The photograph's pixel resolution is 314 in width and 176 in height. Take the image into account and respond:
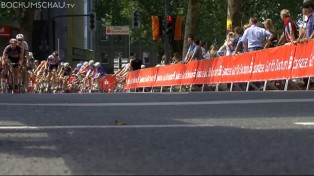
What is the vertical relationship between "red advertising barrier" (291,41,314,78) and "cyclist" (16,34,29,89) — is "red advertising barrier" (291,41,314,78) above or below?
above

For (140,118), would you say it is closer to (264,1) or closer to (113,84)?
(113,84)

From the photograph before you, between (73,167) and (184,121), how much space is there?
3889 millimetres

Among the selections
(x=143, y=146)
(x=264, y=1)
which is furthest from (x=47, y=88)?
(x=264, y=1)

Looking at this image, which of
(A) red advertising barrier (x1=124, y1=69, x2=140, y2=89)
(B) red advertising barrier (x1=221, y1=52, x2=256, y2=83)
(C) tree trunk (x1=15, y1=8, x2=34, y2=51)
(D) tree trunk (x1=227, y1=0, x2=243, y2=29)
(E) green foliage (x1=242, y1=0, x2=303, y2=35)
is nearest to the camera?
(B) red advertising barrier (x1=221, y1=52, x2=256, y2=83)

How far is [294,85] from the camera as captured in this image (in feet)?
60.9

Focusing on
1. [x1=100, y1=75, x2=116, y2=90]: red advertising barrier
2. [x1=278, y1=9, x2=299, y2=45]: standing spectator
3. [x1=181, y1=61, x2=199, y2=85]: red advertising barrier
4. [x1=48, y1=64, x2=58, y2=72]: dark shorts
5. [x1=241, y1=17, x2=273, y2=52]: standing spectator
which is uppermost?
[x1=278, y1=9, x2=299, y2=45]: standing spectator

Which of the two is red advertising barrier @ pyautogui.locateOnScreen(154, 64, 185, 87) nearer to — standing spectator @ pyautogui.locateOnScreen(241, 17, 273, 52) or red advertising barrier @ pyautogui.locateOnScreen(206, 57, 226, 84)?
red advertising barrier @ pyautogui.locateOnScreen(206, 57, 226, 84)

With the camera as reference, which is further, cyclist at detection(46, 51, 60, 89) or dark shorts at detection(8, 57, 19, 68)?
cyclist at detection(46, 51, 60, 89)

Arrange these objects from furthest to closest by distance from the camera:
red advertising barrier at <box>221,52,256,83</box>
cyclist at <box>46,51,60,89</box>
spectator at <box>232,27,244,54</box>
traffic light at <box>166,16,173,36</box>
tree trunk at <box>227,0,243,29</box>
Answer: traffic light at <box>166,16,173,36</box>
cyclist at <box>46,51,60,89</box>
tree trunk at <box>227,0,243,29</box>
spectator at <box>232,27,244,54</box>
red advertising barrier at <box>221,52,256,83</box>

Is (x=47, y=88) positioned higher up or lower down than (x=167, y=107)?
lower down

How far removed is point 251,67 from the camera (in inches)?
794

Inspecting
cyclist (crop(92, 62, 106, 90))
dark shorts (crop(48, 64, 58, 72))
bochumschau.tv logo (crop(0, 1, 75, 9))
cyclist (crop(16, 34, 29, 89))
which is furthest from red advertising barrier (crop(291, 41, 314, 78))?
bochumschau.tv logo (crop(0, 1, 75, 9))

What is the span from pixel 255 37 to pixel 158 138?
12.8 metres

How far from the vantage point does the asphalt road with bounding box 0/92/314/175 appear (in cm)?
571
